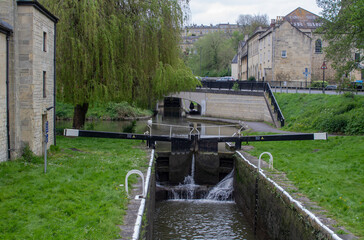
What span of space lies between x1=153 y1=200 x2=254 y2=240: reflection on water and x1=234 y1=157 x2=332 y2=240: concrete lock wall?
0.49 metres

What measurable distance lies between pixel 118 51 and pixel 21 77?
749 centimetres

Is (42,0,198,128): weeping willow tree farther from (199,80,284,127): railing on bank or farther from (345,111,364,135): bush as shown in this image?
(199,80,284,127): railing on bank

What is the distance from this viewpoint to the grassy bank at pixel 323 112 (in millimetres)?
21073

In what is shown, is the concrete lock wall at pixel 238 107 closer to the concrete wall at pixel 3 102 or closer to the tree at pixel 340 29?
the tree at pixel 340 29

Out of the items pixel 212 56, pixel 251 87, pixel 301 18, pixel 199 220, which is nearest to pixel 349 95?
pixel 251 87

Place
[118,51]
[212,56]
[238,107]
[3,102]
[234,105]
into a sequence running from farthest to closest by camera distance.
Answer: [212,56] → [234,105] → [238,107] → [118,51] → [3,102]

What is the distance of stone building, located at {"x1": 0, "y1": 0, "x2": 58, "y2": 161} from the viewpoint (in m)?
13.0

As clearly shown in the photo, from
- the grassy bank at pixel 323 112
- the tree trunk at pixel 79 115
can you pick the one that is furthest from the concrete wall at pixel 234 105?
the tree trunk at pixel 79 115

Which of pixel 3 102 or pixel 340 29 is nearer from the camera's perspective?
pixel 3 102

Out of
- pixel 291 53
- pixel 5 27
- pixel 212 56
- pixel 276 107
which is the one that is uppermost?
pixel 212 56

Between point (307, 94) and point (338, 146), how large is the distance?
14.3m

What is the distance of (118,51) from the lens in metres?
20.5

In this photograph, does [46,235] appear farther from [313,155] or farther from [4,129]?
[313,155]

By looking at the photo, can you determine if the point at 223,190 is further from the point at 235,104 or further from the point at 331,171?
the point at 235,104
